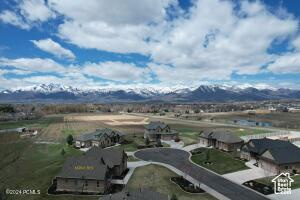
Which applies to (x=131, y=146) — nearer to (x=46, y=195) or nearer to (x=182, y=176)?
(x=182, y=176)

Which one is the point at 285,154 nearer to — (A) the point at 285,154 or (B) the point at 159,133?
(A) the point at 285,154

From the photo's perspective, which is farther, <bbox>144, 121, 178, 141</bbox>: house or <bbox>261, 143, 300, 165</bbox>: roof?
<bbox>144, 121, 178, 141</bbox>: house

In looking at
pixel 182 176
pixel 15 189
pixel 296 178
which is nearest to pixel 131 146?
pixel 182 176

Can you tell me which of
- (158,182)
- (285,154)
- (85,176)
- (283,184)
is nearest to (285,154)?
(285,154)

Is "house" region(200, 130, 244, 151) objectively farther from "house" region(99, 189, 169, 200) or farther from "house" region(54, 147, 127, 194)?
"house" region(99, 189, 169, 200)

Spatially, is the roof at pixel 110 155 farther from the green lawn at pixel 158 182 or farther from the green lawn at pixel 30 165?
the green lawn at pixel 30 165

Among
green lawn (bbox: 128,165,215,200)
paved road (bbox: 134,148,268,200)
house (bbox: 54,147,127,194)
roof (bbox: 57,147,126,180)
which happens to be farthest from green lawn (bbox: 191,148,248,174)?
house (bbox: 54,147,127,194)

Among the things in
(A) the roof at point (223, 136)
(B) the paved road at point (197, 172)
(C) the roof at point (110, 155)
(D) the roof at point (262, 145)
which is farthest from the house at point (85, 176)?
(A) the roof at point (223, 136)
